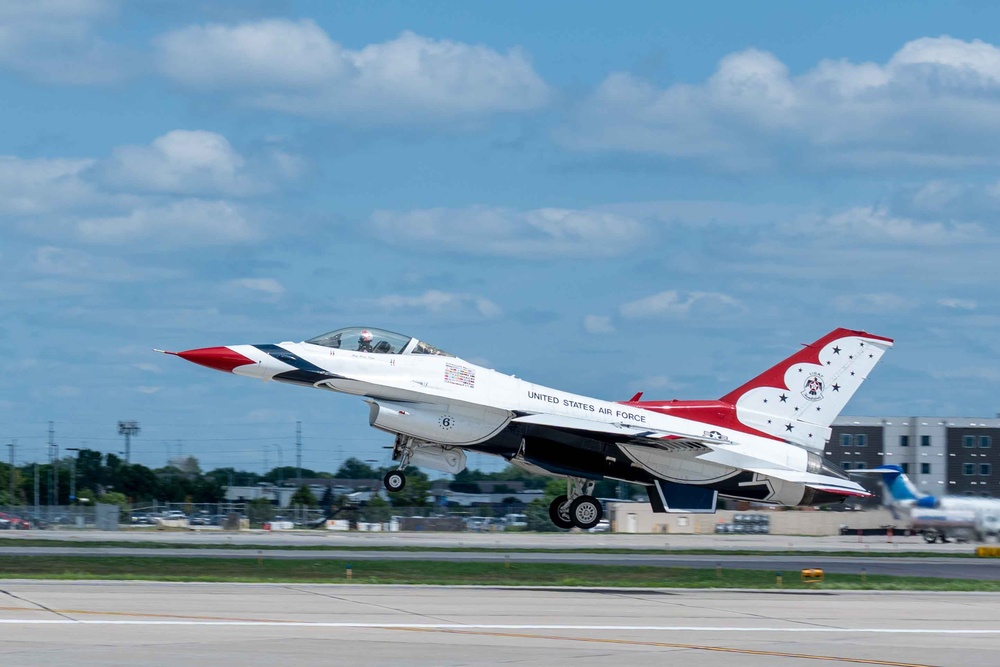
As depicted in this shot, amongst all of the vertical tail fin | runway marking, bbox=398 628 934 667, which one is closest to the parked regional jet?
the vertical tail fin

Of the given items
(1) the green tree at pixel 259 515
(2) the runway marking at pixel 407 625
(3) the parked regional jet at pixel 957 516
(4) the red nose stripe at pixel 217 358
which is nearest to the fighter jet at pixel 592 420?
(4) the red nose stripe at pixel 217 358

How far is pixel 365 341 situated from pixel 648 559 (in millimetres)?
18463

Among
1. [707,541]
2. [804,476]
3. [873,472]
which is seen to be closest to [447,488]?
[707,541]

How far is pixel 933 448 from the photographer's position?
267 feet

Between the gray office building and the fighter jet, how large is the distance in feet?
161

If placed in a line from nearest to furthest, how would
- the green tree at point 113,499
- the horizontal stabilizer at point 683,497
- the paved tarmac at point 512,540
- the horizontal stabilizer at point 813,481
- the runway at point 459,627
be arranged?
the runway at point 459,627 → the horizontal stabilizer at point 813,481 → the horizontal stabilizer at point 683,497 → the paved tarmac at point 512,540 → the green tree at point 113,499

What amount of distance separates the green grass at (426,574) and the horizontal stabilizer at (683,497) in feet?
6.29

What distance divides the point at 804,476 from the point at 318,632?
17.8 meters

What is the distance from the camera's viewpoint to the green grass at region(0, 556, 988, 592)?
31.3 m

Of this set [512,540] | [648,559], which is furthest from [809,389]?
[512,540]

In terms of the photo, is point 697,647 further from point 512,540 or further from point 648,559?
point 512,540

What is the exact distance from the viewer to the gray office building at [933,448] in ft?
266

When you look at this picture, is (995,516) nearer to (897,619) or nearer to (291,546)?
(291,546)

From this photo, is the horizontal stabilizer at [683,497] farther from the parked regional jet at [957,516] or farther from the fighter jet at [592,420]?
the parked regional jet at [957,516]
